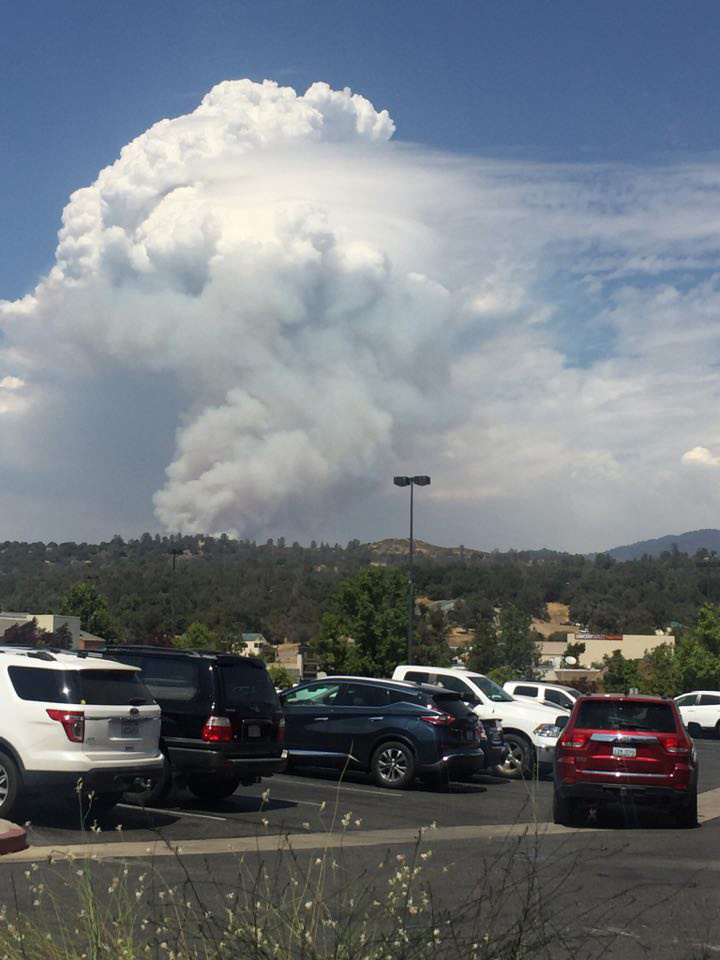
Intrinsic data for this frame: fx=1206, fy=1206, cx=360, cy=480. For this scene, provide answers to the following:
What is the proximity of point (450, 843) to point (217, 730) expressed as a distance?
3.40m

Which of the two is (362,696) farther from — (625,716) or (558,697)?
(558,697)

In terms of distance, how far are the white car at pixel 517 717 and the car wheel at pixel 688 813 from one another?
6612mm

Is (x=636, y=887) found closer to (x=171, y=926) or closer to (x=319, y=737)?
(x=171, y=926)

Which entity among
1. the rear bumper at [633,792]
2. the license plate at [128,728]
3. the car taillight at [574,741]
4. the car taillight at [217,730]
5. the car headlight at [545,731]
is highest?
the license plate at [128,728]

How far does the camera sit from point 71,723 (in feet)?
40.5

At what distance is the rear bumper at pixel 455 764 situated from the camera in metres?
18.5

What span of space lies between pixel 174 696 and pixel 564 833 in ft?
16.5

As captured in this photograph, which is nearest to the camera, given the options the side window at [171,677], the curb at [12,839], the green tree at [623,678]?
the curb at [12,839]

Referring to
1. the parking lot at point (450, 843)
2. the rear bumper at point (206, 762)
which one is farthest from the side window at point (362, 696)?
the rear bumper at point (206, 762)

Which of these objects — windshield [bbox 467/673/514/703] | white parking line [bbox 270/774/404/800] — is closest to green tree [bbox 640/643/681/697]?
windshield [bbox 467/673/514/703]

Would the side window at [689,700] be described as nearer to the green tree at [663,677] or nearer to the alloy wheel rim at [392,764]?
the green tree at [663,677]

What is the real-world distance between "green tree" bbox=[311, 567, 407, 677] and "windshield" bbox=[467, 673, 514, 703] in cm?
3785

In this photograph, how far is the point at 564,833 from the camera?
14.4 metres

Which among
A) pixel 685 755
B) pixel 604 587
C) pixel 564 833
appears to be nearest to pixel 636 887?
pixel 564 833
